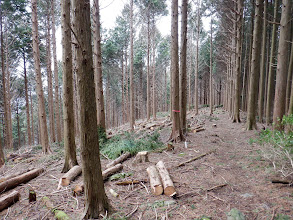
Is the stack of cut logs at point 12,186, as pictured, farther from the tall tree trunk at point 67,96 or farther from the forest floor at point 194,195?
the tall tree trunk at point 67,96

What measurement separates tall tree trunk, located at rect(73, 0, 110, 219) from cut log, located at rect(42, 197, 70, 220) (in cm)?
50

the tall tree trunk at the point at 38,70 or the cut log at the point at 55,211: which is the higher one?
the tall tree trunk at the point at 38,70

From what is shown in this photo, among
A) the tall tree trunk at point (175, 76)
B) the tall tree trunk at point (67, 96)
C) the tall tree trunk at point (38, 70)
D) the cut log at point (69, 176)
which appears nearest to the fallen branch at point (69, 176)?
the cut log at point (69, 176)

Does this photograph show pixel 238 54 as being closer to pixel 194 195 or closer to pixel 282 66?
pixel 282 66

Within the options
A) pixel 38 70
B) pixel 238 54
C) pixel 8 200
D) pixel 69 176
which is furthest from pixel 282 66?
pixel 38 70

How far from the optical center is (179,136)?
7383 mm

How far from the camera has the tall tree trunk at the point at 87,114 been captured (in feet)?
7.90

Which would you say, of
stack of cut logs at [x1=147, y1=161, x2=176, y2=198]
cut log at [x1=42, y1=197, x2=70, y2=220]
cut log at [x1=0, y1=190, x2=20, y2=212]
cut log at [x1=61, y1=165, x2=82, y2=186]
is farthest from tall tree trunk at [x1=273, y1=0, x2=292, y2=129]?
cut log at [x1=0, y1=190, x2=20, y2=212]

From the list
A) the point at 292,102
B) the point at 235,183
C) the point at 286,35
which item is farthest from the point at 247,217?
the point at 286,35

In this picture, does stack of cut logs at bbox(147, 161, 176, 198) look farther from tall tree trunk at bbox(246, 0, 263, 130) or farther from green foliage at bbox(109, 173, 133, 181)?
tall tree trunk at bbox(246, 0, 263, 130)

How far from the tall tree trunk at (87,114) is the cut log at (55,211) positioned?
50 centimetres

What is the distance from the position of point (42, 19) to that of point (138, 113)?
2027cm

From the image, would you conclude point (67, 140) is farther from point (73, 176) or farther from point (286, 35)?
point (286, 35)

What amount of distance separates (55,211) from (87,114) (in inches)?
76.3
